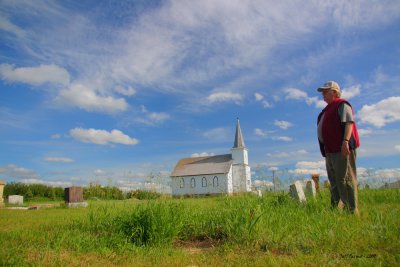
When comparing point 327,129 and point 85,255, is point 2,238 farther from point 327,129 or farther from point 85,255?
point 327,129

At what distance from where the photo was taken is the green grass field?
3541mm

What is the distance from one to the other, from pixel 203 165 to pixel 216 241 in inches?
2538

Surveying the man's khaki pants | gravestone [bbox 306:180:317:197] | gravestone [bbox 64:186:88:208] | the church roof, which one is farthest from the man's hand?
the church roof

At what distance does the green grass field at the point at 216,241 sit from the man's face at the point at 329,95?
6.77 ft

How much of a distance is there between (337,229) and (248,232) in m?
1.11

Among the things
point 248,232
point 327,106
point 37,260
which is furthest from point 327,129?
point 37,260

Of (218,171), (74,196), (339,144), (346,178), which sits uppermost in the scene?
(218,171)

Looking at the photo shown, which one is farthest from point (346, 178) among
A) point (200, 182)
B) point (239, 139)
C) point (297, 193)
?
point (239, 139)

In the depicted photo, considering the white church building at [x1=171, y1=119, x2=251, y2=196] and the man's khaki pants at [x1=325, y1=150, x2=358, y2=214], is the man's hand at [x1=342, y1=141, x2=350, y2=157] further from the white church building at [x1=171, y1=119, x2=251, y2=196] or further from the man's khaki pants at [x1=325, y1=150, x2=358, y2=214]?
the white church building at [x1=171, y1=119, x2=251, y2=196]

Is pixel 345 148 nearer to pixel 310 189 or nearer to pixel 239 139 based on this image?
pixel 310 189

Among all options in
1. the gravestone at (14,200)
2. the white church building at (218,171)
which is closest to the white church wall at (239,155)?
the white church building at (218,171)

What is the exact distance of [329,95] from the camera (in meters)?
6.30

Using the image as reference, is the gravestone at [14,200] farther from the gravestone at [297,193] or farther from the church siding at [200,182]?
the church siding at [200,182]

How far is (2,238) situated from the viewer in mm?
5297
